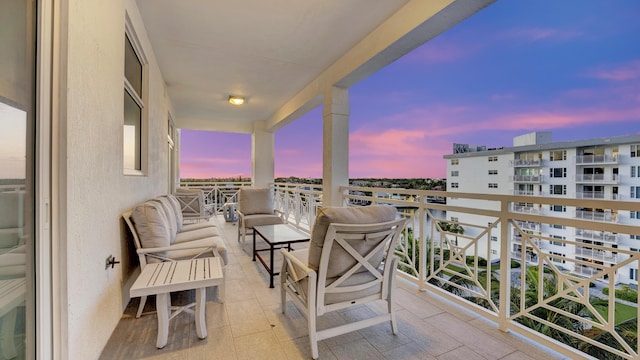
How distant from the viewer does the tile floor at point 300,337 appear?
1.68m

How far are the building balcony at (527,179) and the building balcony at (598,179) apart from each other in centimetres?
29

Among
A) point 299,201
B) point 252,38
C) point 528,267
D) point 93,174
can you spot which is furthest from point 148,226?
point 299,201

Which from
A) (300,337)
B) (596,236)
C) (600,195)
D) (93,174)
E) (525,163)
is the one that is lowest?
(300,337)

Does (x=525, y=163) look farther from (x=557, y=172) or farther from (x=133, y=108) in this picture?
(x=133, y=108)

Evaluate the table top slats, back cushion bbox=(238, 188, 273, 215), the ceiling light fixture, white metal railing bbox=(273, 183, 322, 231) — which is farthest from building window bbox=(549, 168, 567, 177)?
the ceiling light fixture

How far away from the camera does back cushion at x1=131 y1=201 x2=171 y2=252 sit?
2119 mm

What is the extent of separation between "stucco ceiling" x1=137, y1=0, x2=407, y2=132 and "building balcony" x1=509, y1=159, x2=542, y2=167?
189cm

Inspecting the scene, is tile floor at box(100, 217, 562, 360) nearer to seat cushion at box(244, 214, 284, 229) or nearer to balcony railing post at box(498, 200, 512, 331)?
balcony railing post at box(498, 200, 512, 331)

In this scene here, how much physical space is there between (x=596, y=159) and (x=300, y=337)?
2617mm

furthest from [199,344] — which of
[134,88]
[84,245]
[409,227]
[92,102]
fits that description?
[134,88]

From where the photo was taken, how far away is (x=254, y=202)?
4723mm

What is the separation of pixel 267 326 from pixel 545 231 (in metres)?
2.08

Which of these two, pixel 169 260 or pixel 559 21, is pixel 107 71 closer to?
pixel 169 260

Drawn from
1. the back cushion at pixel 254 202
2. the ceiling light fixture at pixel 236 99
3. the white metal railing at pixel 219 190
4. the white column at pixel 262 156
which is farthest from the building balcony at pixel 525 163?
the white metal railing at pixel 219 190
